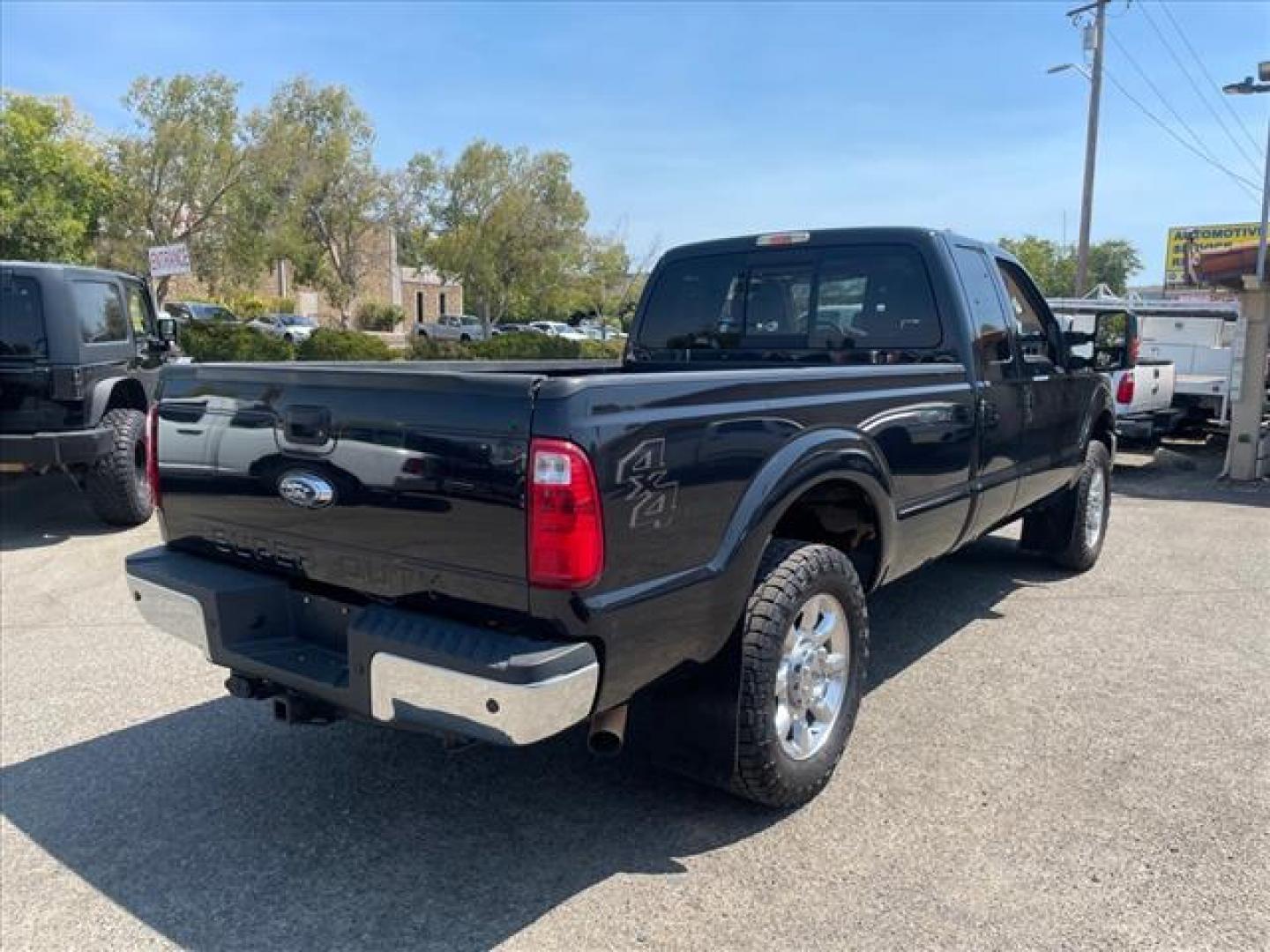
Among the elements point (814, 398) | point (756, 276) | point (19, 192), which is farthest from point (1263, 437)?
point (19, 192)

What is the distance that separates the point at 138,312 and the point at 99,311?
929 mm

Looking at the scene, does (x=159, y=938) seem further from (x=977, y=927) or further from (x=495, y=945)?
(x=977, y=927)

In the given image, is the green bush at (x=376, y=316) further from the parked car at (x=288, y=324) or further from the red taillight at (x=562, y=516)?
the red taillight at (x=562, y=516)

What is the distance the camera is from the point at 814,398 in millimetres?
Answer: 3244

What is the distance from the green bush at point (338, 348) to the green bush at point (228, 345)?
0.68 meters

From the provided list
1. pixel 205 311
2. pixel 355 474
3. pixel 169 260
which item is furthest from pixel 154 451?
pixel 205 311

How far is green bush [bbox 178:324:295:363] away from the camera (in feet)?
55.1

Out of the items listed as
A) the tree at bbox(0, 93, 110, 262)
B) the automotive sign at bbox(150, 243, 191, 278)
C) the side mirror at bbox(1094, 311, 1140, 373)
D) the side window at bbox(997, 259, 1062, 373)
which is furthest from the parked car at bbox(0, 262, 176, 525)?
the tree at bbox(0, 93, 110, 262)

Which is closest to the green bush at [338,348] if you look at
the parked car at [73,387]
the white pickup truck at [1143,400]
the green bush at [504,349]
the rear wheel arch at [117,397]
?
the green bush at [504,349]

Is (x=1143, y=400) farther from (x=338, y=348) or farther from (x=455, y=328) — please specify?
(x=455, y=328)

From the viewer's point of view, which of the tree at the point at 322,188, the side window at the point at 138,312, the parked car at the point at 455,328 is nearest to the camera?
the side window at the point at 138,312

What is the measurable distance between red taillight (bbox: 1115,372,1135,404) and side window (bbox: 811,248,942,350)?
8.00 metres

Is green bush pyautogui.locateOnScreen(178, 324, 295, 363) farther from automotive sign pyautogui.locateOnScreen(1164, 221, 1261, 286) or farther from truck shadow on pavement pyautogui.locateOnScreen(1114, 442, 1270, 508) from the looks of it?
automotive sign pyautogui.locateOnScreen(1164, 221, 1261, 286)

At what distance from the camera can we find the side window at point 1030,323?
5051 mm
